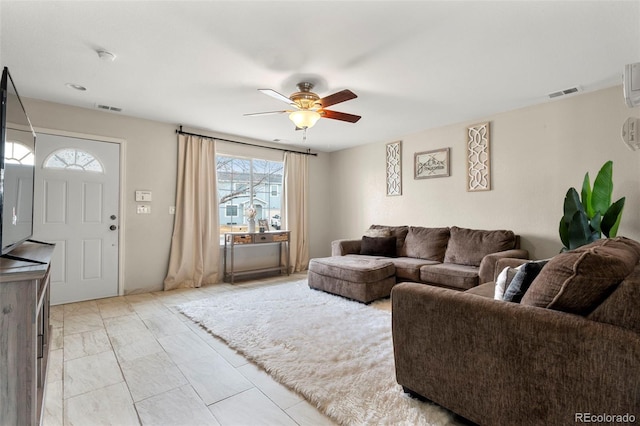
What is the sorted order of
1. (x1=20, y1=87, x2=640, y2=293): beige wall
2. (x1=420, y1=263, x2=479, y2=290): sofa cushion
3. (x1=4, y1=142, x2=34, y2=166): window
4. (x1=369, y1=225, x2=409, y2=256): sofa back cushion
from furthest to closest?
(x1=369, y1=225, x2=409, y2=256): sofa back cushion
(x1=420, y1=263, x2=479, y2=290): sofa cushion
(x1=20, y1=87, x2=640, y2=293): beige wall
(x1=4, y1=142, x2=34, y2=166): window

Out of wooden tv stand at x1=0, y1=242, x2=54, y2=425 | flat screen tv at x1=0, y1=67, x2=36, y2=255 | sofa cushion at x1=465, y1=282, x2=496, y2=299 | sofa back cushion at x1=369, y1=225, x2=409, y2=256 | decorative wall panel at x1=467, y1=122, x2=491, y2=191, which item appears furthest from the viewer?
sofa back cushion at x1=369, y1=225, x2=409, y2=256

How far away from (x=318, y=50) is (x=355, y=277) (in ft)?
7.91

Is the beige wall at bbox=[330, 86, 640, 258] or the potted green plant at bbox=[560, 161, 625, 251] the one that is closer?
the potted green plant at bbox=[560, 161, 625, 251]

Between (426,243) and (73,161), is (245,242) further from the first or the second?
(426,243)

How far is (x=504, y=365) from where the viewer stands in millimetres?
1294

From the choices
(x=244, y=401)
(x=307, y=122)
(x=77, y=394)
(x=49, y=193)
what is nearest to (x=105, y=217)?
(x=49, y=193)

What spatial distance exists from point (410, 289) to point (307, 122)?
1940 millimetres

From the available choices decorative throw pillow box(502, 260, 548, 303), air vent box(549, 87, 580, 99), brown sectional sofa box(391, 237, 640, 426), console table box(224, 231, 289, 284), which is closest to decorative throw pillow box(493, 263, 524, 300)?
decorative throw pillow box(502, 260, 548, 303)

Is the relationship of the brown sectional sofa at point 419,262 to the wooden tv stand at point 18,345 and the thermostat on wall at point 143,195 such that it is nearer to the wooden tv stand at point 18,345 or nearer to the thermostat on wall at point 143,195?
the thermostat on wall at point 143,195

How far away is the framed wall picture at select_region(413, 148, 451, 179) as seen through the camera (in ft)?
14.5

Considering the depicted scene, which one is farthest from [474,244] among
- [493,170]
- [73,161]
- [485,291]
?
[73,161]

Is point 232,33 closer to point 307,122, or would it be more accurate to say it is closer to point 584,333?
point 307,122

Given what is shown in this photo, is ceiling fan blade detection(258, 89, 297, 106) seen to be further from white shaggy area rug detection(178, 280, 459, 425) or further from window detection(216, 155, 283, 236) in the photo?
window detection(216, 155, 283, 236)

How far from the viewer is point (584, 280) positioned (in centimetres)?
114
